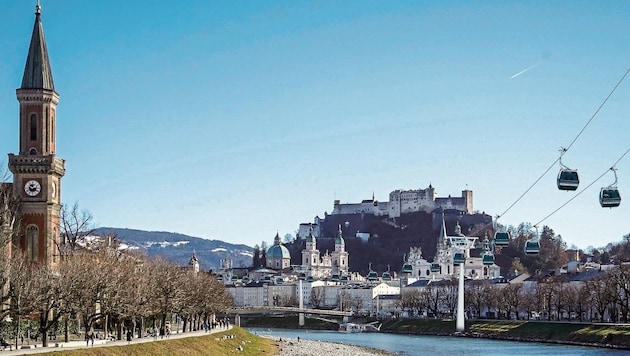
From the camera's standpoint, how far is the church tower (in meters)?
62.7

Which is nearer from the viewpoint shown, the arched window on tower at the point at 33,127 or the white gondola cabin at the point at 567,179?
the white gondola cabin at the point at 567,179

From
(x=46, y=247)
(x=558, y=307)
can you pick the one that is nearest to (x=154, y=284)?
(x=46, y=247)

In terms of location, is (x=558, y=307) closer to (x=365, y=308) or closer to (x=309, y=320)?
(x=309, y=320)

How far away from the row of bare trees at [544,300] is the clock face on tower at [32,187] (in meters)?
53.2

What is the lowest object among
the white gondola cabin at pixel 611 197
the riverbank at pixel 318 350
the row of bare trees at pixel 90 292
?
the riverbank at pixel 318 350

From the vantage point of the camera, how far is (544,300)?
121750mm

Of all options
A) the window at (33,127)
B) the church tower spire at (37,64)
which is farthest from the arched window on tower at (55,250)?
the church tower spire at (37,64)

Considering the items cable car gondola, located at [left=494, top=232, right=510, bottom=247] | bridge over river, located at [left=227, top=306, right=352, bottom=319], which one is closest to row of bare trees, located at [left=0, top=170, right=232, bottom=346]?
cable car gondola, located at [left=494, top=232, right=510, bottom=247]

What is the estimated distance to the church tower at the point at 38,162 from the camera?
62688mm

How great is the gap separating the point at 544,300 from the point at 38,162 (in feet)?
240

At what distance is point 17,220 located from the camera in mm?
61812

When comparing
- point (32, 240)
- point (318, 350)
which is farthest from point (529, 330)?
point (32, 240)

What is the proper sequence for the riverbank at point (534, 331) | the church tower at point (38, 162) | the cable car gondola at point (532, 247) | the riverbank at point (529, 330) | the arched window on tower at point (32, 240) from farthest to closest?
the riverbank at point (529, 330) < the riverbank at point (534, 331) < the church tower at point (38, 162) < the arched window on tower at point (32, 240) < the cable car gondola at point (532, 247)

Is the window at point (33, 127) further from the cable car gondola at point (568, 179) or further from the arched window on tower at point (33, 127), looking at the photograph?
the cable car gondola at point (568, 179)
